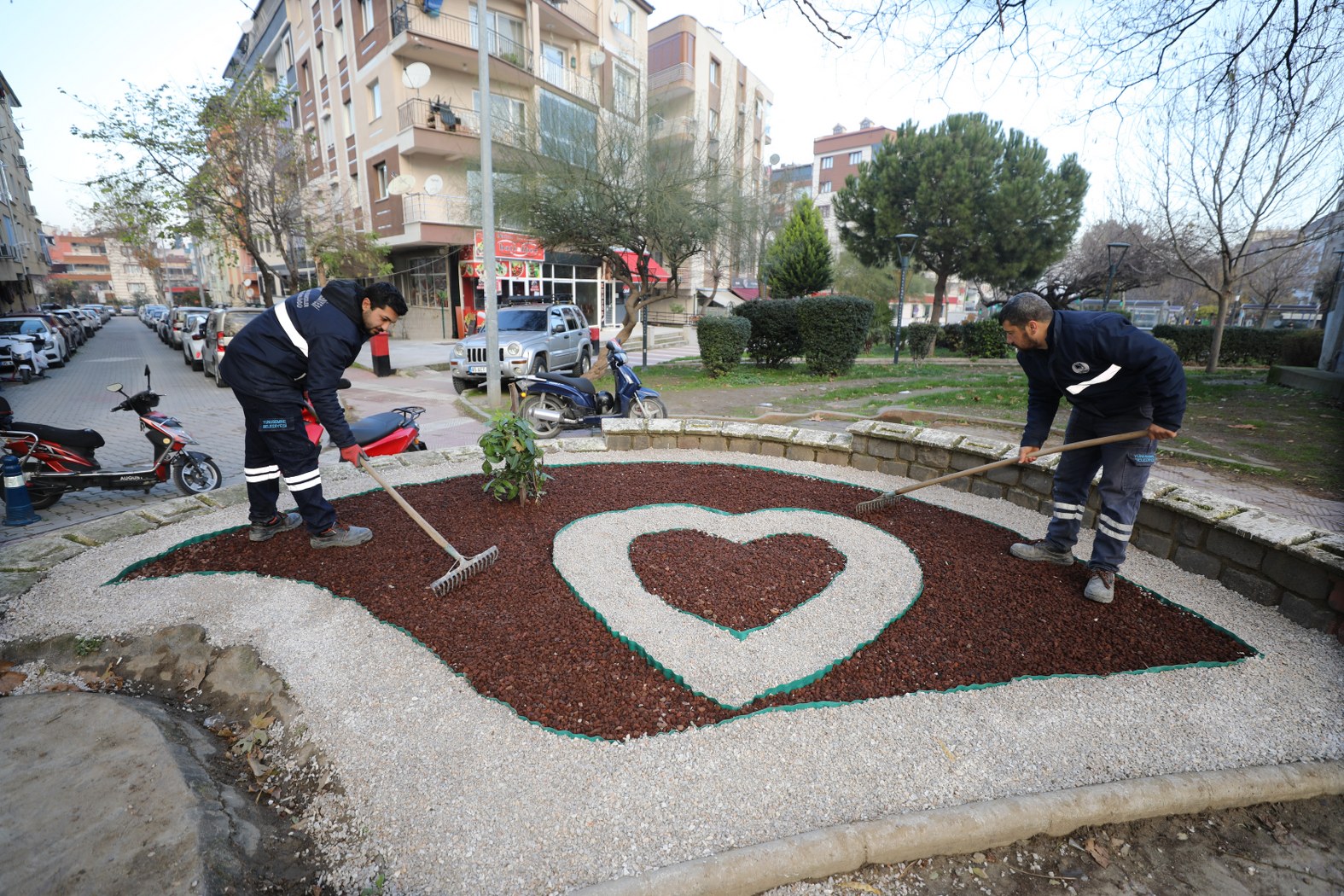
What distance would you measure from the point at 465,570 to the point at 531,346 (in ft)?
33.3

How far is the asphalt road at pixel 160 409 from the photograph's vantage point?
6.36 meters

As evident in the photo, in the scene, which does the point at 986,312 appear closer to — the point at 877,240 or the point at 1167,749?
the point at 877,240

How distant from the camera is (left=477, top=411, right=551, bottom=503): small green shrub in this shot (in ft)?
16.1

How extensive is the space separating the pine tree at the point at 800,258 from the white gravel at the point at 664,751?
3199cm

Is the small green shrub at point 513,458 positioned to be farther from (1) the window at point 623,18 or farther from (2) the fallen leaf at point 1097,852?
(1) the window at point 623,18

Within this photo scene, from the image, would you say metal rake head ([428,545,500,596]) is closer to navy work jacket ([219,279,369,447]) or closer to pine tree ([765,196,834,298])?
navy work jacket ([219,279,369,447])

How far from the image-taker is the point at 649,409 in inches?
341

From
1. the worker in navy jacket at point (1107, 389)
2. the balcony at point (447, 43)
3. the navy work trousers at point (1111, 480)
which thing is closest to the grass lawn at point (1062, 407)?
the navy work trousers at point (1111, 480)

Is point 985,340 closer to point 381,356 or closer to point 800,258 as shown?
point 800,258

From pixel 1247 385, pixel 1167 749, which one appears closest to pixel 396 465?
pixel 1167 749

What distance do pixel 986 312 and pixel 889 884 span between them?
140 feet

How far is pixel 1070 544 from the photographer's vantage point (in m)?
4.25

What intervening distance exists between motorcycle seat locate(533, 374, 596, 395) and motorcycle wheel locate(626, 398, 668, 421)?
63 cm

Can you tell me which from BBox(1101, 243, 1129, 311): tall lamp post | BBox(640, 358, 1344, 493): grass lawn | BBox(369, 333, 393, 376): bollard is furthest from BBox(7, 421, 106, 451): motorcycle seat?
BBox(1101, 243, 1129, 311): tall lamp post
